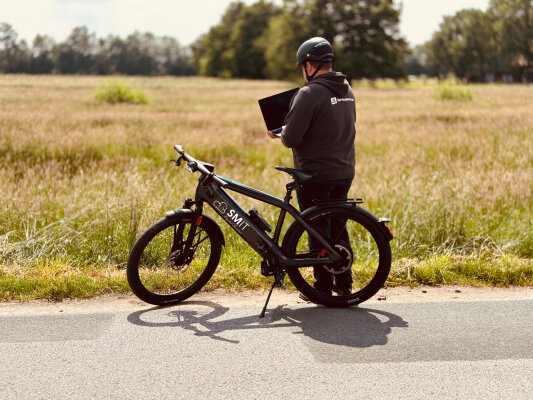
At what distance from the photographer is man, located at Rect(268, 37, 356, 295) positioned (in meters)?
4.70

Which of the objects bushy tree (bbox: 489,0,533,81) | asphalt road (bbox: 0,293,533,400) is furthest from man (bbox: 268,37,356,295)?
bushy tree (bbox: 489,0,533,81)

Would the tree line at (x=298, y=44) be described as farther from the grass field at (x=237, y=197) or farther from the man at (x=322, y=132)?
the man at (x=322, y=132)

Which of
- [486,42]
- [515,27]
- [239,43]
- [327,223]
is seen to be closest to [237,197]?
[327,223]

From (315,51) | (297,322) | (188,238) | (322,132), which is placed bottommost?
(297,322)

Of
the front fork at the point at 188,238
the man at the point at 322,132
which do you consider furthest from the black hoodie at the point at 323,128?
the front fork at the point at 188,238

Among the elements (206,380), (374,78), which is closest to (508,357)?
(206,380)

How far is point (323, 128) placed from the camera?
A: 4805 millimetres

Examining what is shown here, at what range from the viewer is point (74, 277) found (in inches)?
215

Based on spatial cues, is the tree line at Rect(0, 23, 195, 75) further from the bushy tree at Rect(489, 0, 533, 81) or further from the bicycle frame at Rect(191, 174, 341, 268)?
the bushy tree at Rect(489, 0, 533, 81)

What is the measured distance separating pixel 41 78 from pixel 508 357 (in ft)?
101

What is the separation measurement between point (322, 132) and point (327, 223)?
2.47 ft

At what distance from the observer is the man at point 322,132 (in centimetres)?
470

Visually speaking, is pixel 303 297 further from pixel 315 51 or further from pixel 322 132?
pixel 315 51

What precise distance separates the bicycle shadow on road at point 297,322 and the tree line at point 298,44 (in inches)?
830
